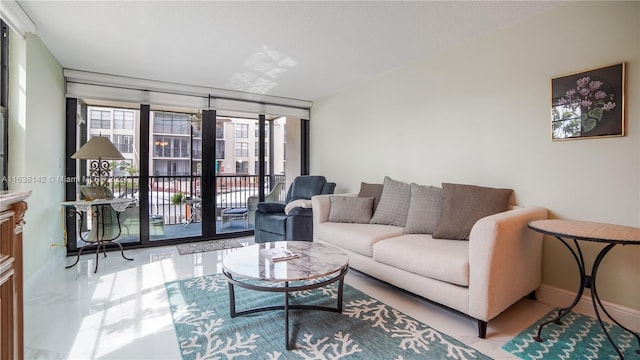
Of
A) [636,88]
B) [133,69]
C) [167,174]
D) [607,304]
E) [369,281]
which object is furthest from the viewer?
[167,174]

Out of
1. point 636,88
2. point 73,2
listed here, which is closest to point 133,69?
point 73,2

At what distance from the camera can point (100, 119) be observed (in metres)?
3.92

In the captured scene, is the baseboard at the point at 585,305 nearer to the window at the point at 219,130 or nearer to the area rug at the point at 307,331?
the area rug at the point at 307,331

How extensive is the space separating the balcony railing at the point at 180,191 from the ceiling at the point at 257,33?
1.46 metres

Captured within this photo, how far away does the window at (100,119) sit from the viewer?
153 inches

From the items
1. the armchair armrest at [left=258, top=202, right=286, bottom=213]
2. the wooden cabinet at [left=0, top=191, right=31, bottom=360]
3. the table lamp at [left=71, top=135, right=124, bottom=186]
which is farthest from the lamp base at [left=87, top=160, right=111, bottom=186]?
the wooden cabinet at [left=0, top=191, right=31, bottom=360]

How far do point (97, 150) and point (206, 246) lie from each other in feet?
5.53

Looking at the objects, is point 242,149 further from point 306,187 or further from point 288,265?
point 288,265

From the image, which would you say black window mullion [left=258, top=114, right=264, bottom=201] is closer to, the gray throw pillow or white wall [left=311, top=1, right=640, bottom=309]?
white wall [left=311, top=1, right=640, bottom=309]

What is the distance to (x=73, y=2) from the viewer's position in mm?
2102

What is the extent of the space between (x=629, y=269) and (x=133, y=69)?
4801 millimetres

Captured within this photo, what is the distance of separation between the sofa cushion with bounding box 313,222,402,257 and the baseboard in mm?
1174

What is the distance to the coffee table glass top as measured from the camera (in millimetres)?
1787

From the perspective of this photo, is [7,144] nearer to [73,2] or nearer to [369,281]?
[73,2]
